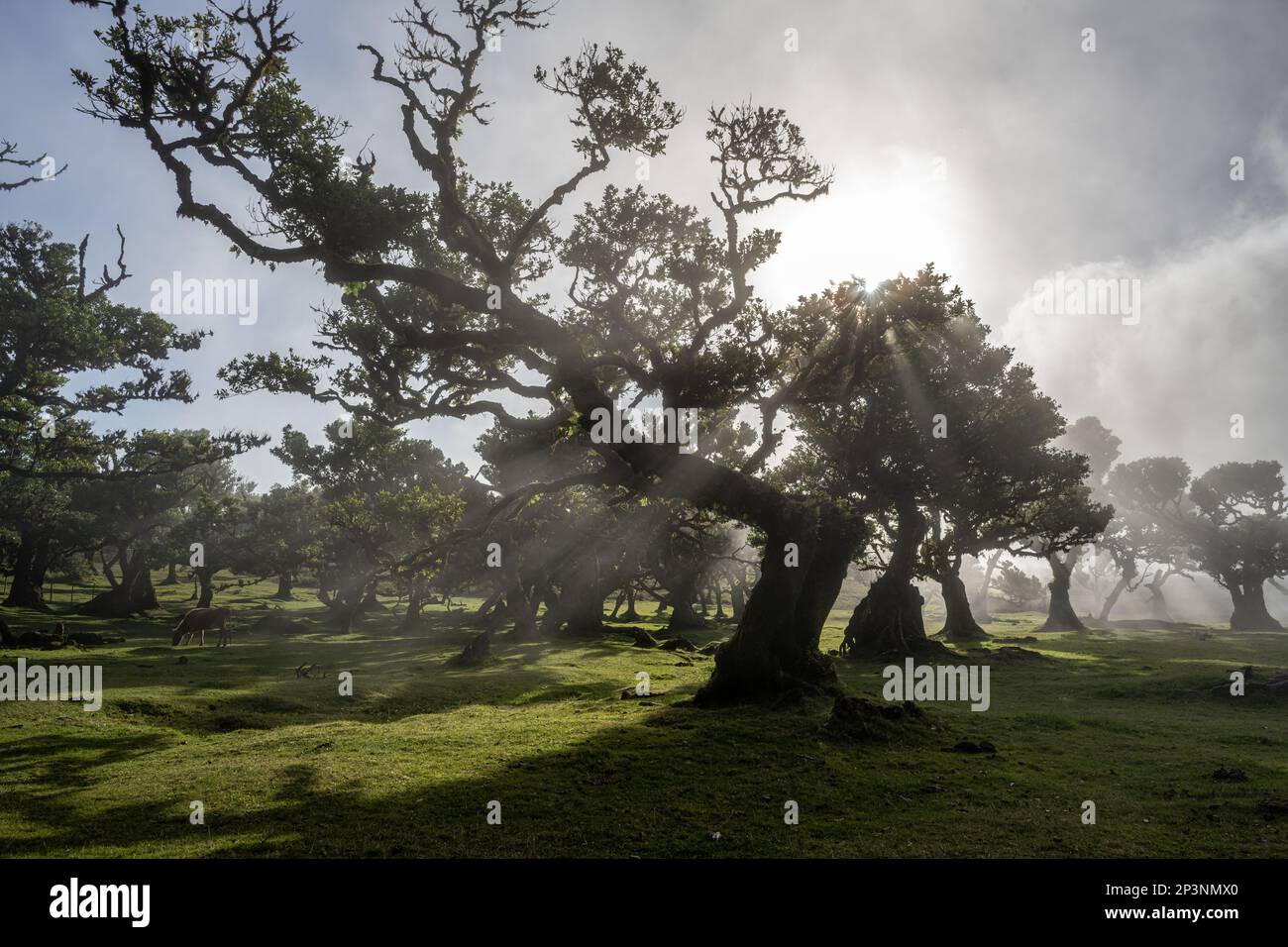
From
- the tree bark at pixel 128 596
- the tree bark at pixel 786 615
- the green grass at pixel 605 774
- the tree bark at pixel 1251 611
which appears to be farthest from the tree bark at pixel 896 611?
the tree bark at pixel 1251 611

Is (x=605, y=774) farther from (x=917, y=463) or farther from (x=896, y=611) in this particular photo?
(x=917, y=463)

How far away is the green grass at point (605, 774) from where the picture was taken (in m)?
8.02

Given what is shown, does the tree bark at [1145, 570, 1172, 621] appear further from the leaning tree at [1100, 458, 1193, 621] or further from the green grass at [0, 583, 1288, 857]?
the green grass at [0, 583, 1288, 857]

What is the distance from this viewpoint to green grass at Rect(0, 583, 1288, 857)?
8023 mm

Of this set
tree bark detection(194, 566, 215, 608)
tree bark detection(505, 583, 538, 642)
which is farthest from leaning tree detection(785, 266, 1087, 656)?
tree bark detection(194, 566, 215, 608)

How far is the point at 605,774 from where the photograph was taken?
10977 millimetres

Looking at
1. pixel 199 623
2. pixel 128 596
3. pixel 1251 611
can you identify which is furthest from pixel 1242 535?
pixel 128 596

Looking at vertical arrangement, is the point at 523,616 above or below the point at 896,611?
below

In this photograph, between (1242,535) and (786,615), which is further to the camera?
(1242,535)

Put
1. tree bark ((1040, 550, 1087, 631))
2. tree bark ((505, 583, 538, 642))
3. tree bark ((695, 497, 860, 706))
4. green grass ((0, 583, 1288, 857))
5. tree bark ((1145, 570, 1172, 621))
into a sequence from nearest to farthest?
green grass ((0, 583, 1288, 857)) → tree bark ((695, 497, 860, 706)) → tree bark ((505, 583, 538, 642)) → tree bark ((1040, 550, 1087, 631)) → tree bark ((1145, 570, 1172, 621))

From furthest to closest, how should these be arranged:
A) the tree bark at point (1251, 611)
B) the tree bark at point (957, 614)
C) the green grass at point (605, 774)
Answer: the tree bark at point (1251, 611)
the tree bark at point (957, 614)
the green grass at point (605, 774)

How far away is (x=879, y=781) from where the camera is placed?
414 inches

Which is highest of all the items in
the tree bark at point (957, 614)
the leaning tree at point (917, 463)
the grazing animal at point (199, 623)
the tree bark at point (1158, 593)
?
the leaning tree at point (917, 463)

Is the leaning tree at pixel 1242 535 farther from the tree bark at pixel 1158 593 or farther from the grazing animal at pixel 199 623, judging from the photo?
the grazing animal at pixel 199 623
